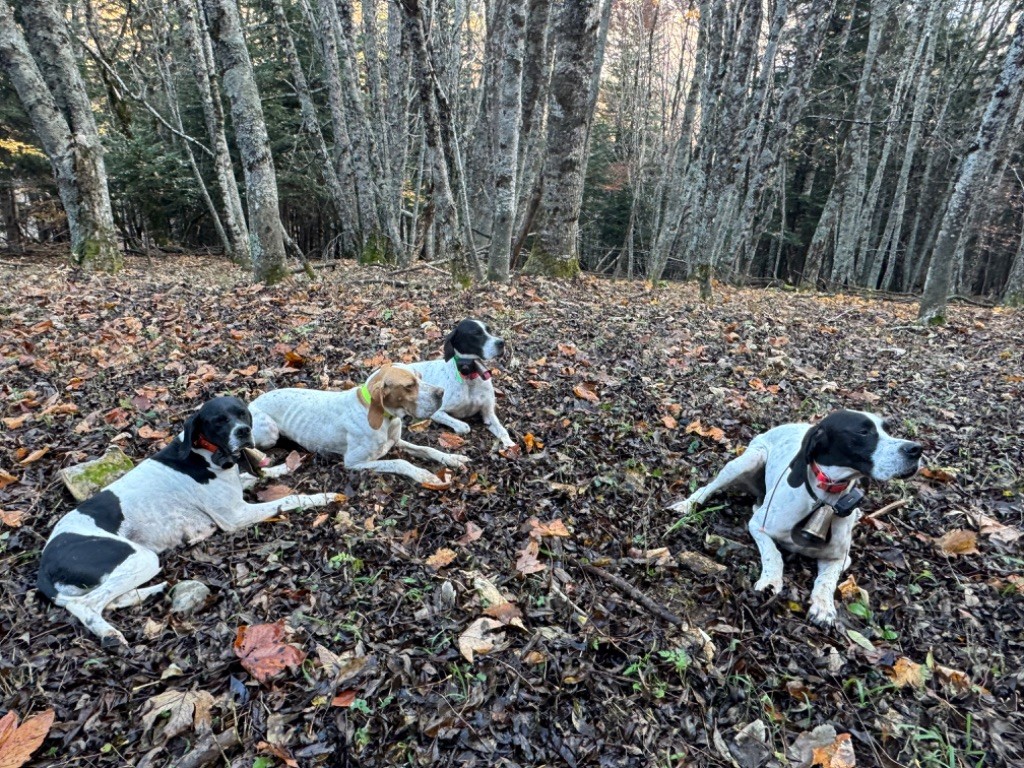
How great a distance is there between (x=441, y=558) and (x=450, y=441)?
1691 mm

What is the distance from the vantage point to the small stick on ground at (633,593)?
10.9 ft

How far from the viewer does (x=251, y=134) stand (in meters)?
9.41

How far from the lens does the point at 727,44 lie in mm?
19266

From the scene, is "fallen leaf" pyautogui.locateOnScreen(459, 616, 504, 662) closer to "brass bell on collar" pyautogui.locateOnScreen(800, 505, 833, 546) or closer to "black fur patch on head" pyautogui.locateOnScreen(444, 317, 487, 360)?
"brass bell on collar" pyautogui.locateOnScreen(800, 505, 833, 546)

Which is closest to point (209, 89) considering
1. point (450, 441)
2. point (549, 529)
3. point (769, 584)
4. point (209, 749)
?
point (450, 441)

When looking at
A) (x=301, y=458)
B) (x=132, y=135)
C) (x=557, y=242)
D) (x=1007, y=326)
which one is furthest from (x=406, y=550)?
(x=132, y=135)

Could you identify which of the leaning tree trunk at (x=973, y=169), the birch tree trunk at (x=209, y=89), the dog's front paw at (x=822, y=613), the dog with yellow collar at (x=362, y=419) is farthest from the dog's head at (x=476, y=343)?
the birch tree trunk at (x=209, y=89)

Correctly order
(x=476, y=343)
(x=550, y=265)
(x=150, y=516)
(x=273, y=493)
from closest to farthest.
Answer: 1. (x=150, y=516)
2. (x=273, y=493)
3. (x=476, y=343)
4. (x=550, y=265)

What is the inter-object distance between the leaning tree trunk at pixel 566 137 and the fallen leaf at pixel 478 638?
9748 millimetres

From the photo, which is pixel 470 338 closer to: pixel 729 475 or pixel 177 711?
pixel 729 475

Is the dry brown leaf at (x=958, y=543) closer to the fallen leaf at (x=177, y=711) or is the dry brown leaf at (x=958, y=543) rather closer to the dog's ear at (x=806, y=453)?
the dog's ear at (x=806, y=453)

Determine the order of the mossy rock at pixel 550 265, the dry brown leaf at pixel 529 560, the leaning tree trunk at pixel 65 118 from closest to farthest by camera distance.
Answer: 1. the dry brown leaf at pixel 529 560
2. the leaning tree trunk at pixel 65 118
3. the mossy rock at pixel 550 265

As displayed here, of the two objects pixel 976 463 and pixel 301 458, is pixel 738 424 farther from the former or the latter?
pixel 301 458

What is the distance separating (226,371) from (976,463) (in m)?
7.62
